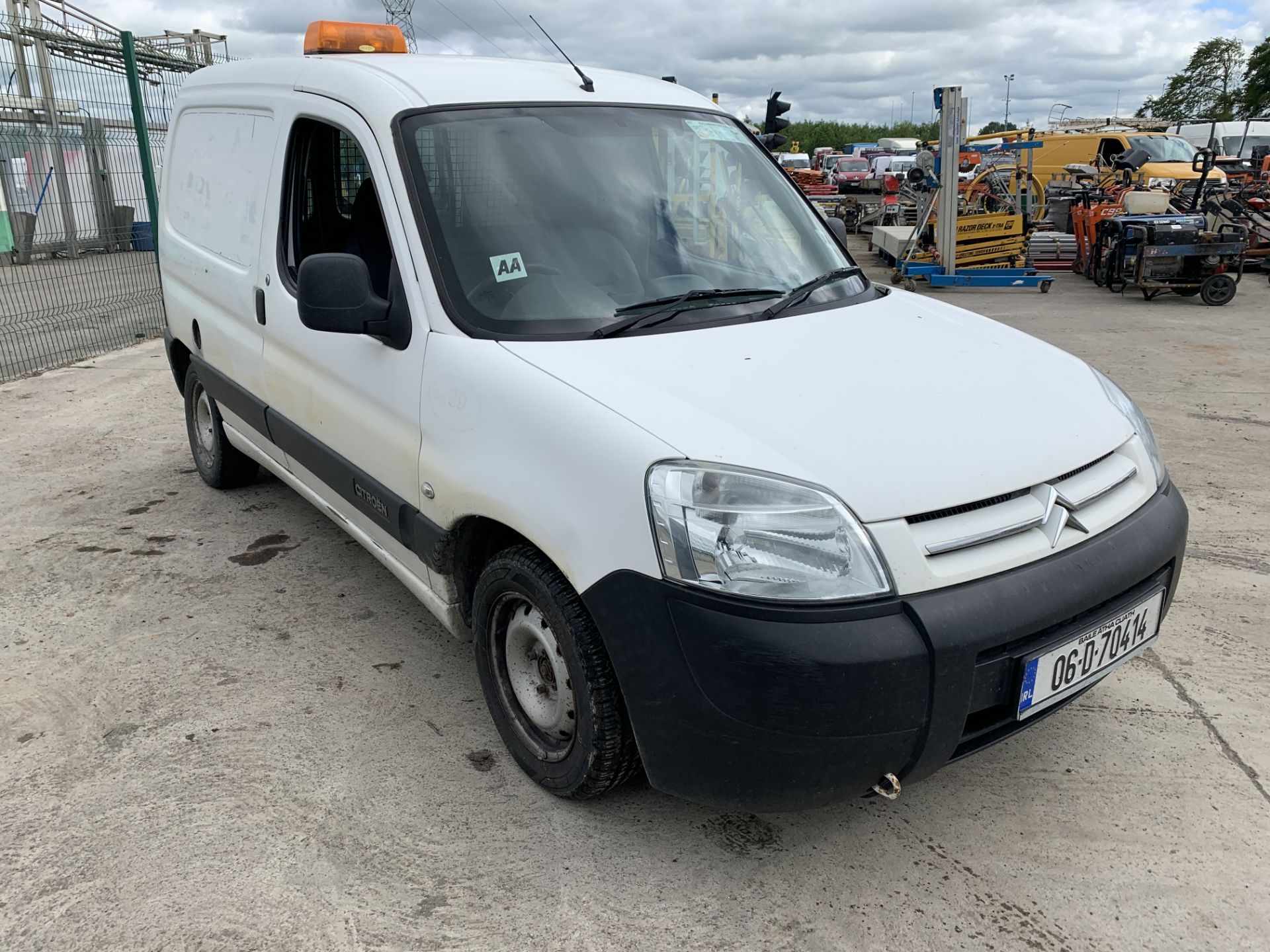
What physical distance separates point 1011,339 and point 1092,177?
1520 cm

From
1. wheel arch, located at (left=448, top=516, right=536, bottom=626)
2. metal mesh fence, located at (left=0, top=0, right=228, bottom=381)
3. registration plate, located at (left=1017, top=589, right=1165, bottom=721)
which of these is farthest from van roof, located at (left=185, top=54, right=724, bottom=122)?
metal mesh fence, located at (left=0, top=0, right=228, bottom=381)

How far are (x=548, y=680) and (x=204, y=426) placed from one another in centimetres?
322

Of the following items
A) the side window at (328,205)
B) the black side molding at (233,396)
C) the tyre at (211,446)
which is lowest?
the tyre at (211,446)

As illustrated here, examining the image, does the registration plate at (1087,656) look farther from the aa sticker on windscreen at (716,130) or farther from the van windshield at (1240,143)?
the van windshield at (1240,143)

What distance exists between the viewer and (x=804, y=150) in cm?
8694

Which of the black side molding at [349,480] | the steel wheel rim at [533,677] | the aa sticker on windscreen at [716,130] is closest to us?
the steel wheel rim at [533,677]

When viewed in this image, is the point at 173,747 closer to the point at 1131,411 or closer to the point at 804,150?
the point at 1131,411

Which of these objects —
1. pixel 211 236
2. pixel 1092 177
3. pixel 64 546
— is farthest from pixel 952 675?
pixel 1092 177

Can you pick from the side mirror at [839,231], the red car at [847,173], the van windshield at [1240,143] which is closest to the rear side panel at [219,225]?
the side mirror at [839,231]

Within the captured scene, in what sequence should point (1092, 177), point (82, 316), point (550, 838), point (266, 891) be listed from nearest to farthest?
point (266, 891)
point (550, 838)
point (82, 316)
point (1092, 177)

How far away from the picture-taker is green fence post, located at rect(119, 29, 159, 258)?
28.6ft

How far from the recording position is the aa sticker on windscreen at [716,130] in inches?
134

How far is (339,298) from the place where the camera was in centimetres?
263

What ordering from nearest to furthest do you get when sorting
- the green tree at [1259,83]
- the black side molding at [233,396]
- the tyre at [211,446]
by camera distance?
the black side molding at [233,396] < the tyre at [211,446] < the green tree at [1259,83]
